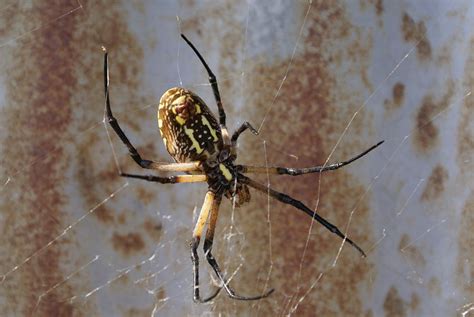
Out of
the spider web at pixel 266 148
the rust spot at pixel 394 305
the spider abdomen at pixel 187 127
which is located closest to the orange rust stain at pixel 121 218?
the spider web at pixel 266 148

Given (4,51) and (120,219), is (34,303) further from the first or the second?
(4,51)

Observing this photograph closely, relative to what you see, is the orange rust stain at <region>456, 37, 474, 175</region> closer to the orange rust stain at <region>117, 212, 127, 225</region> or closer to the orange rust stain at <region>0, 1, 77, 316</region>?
the orange rust stain at <region>117, 212, 127, 225</region>

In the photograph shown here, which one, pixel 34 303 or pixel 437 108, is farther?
pixel 437 108

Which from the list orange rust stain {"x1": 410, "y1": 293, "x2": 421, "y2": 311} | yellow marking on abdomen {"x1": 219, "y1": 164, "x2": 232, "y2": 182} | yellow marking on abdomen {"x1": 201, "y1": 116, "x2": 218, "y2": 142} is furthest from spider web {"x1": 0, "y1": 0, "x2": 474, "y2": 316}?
yellow marking on abdomen {"x1": 219, "y1": 164, "x2": 232, "y2": 182}

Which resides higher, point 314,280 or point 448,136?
point 448,136

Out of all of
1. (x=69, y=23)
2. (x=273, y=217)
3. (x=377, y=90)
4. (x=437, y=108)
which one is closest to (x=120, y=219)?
(x=273, y=217)

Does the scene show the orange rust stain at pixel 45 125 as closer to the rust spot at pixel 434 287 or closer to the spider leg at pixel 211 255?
the spider leg at pixel 211 255

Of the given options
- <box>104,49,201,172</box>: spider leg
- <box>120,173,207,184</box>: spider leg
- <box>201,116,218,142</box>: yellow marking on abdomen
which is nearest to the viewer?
<box>104,49,201,172</box>: spider leg
